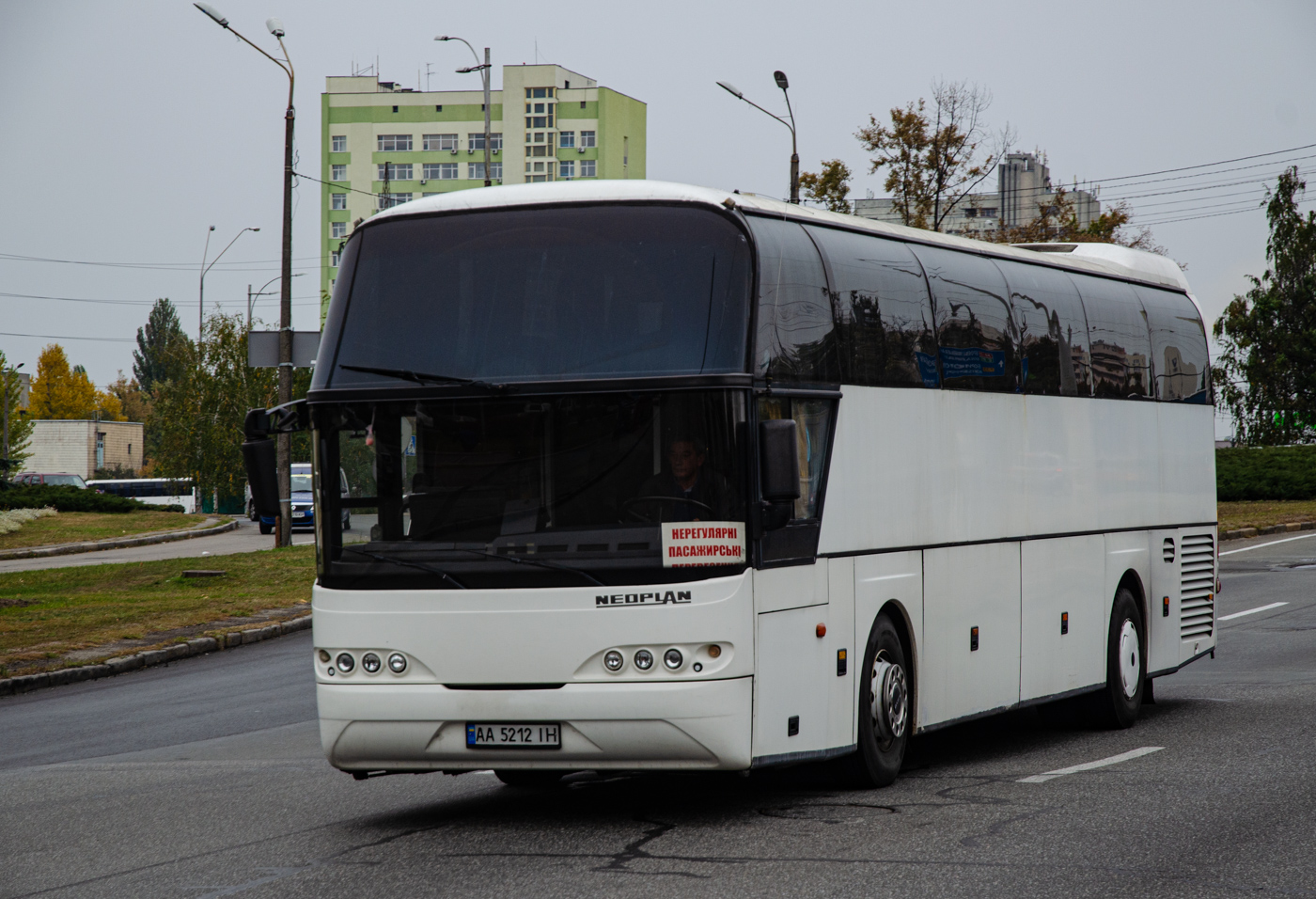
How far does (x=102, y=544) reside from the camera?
42.9 meters

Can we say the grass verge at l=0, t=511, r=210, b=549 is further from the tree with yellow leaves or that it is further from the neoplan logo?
the tree with yellow leaves

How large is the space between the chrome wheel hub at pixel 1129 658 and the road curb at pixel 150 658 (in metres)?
11.0

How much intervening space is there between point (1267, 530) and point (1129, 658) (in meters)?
28.2

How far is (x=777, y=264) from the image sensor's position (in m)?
8.37

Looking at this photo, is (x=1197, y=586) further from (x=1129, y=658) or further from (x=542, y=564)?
(x=542, y=564)

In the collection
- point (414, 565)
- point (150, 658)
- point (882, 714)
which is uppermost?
point (414, 565)

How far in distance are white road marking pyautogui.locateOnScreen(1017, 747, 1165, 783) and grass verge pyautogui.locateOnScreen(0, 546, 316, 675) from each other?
11831 millimetres

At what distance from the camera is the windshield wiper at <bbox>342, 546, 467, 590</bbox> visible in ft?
25.4

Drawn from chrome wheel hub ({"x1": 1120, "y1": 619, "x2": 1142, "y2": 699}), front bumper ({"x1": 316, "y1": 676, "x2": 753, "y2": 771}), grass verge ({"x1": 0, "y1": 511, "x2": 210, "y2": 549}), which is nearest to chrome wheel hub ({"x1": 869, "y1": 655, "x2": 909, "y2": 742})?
front bumper ({"x1": 316, "y1": 676, "x2": 753, "y2": 771})

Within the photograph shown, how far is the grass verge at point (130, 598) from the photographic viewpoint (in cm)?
1970

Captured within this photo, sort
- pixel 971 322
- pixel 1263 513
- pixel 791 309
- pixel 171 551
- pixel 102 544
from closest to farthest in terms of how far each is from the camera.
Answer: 1. pixel 791 309
2. pixel 971 322
3. pixel 171 551
4. pixel 102 544
5. pixel 1263 513

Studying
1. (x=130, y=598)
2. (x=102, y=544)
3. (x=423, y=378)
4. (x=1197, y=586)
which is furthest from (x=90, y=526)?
(x=423, y=378)

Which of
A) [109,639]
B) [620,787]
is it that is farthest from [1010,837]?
[109,639]

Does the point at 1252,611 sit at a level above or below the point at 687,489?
below
